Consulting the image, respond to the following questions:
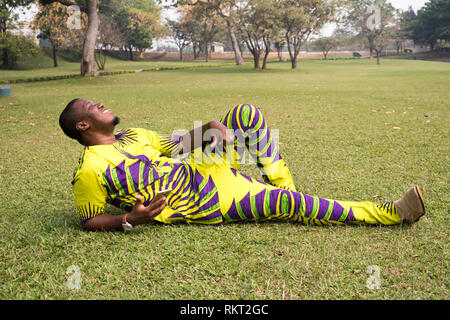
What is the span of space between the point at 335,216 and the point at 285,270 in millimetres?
590

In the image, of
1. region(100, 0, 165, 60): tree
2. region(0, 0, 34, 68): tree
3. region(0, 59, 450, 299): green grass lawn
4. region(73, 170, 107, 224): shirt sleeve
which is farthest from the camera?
region(100, 0, 165, 60): tree

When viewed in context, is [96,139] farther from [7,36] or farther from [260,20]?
[7,36]

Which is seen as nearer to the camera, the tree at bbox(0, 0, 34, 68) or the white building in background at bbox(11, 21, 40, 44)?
the tree at bbox(0, 0, 34, 68)

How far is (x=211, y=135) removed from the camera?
2197 millimetres

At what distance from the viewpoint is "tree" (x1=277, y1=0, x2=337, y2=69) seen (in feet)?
84.7

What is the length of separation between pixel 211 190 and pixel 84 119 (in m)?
0.89

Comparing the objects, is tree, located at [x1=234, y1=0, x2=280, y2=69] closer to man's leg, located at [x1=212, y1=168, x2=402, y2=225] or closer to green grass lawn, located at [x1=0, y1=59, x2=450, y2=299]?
green grass lawn, located at [x1=0, y1=59, x2=450, y2=299]

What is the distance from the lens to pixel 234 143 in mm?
2393

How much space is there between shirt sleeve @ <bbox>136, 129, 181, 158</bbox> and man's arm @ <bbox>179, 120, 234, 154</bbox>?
149 millimetres

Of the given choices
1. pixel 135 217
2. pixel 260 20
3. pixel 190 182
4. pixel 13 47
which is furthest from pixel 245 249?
pixel 13 47

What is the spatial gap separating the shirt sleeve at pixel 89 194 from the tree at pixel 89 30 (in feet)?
61.5

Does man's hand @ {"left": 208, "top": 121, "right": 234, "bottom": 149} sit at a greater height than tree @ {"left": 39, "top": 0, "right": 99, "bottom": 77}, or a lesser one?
lesser

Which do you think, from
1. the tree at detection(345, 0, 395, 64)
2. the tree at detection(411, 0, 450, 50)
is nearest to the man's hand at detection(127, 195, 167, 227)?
the tree at detection(345, 0, 395, 64)
